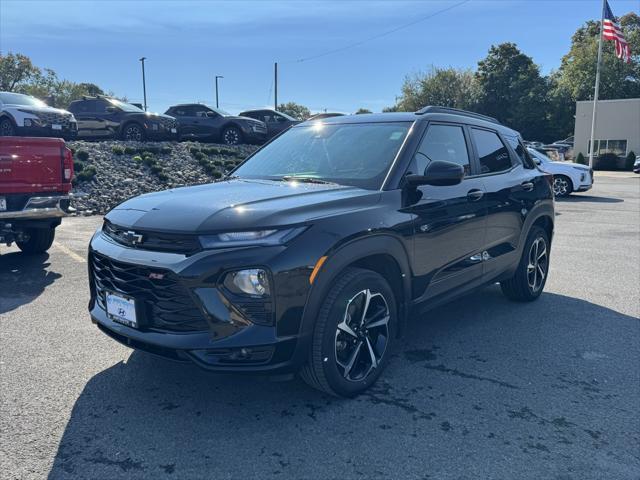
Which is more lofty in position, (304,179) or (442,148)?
(442,148)

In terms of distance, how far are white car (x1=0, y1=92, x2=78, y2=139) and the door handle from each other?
41.7 feet

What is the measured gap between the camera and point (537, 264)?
562cm

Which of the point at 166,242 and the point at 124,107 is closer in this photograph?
the point at 166,242

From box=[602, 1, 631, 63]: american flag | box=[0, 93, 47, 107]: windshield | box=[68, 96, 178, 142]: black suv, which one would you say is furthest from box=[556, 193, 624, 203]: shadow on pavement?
box=[0, 93, 47, 107]: windshield

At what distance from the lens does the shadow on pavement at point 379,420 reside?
2738 mm

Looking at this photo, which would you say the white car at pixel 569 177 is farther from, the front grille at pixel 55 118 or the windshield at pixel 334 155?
the windshield at pixel 334 155

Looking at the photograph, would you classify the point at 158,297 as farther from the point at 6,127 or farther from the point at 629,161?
the point at 629,161

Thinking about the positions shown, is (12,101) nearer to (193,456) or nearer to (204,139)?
(204,139)

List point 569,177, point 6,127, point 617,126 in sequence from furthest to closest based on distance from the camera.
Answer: point 617,126 < point 569,177 < point 6,127

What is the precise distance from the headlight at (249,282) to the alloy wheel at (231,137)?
1766 centimetres

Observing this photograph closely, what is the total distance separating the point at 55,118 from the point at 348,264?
1390cm

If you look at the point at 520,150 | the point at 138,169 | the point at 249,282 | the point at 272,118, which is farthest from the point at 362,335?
the point at 272,118

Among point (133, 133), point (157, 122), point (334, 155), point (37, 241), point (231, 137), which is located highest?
point (157, 122)

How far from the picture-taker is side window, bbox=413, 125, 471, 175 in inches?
156
